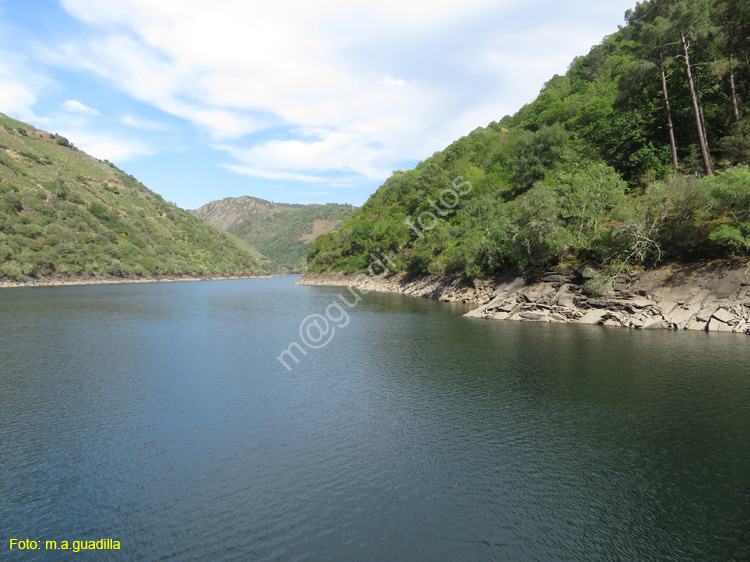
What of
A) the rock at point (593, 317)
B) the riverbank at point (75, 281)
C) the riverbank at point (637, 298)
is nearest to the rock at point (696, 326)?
the riverbank at point (637, 298)

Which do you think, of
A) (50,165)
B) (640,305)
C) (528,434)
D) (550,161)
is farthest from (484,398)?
(50,165)

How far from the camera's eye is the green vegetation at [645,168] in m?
40.7

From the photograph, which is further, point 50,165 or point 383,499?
point 50,165

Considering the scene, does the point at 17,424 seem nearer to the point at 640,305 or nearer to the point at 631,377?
the point at 631,377

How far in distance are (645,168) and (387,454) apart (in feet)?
192

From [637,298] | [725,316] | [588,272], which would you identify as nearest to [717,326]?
[725,316]

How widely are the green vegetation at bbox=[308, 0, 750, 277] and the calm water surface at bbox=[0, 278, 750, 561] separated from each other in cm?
1448

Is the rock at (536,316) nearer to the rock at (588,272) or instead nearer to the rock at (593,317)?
the rock at (593,317)

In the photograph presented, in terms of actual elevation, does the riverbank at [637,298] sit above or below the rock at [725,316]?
above

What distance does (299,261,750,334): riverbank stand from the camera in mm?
36656

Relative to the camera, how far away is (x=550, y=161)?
73875 mm

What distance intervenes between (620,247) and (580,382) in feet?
94.9

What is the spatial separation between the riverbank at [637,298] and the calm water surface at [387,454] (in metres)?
5.54

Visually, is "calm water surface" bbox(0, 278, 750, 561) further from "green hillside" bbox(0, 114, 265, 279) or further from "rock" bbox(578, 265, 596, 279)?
"green hillside" bbox(0, 114, 265, 279)
